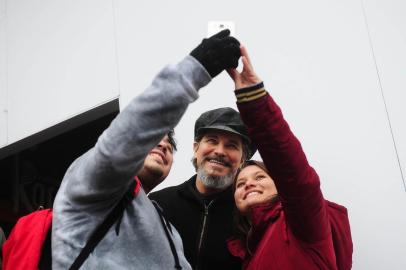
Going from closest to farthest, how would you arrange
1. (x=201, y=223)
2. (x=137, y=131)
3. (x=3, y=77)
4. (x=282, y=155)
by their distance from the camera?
(x=137, y=131)
(x=282, y=155)
(x=201, y=223)
(x=3, y=77)

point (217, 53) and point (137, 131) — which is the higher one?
point (217, 53)

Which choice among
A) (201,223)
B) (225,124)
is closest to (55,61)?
(225,124)

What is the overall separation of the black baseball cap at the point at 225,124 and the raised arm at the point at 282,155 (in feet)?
2.30

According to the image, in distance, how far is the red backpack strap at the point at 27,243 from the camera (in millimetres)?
1106

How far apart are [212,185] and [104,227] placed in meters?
1.01

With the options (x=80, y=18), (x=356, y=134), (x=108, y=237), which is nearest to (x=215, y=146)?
(x=356, y=134)

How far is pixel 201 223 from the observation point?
2.03m

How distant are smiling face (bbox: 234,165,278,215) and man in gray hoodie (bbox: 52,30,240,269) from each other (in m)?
0.59

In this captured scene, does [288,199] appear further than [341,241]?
No

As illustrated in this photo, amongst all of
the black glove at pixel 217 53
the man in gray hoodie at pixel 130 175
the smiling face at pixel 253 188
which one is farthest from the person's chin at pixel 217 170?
the black glove at pixel 217 53

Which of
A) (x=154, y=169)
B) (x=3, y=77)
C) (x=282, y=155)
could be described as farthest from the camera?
(x=3, y=77)

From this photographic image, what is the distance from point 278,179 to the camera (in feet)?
4.41

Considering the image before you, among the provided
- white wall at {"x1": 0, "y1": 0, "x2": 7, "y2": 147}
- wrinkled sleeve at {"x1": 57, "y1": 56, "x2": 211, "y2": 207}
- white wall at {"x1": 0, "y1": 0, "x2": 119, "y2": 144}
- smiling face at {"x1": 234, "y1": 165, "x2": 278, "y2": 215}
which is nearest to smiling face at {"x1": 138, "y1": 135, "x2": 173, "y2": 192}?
smiling face at {"x1": 234, "y1": 165, "x2": 278, "y2": 215}

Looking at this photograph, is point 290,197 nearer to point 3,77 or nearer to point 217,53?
point 217,53
